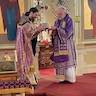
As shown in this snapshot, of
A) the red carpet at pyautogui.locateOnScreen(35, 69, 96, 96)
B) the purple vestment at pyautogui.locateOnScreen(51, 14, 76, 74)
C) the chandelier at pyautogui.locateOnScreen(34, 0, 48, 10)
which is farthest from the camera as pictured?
the chandelier at pyautogui.locateOnScreen(34, 0, 48, 10)

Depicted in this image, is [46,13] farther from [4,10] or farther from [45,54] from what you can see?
[4,10]

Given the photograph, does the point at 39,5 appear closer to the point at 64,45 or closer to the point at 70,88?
the point at 64,45

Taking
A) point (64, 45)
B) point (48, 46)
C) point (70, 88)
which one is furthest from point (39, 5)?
point (48, 46)

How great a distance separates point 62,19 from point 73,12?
1.14 m

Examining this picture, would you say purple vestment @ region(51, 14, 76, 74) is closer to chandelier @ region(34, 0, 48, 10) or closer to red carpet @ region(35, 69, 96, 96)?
red carpet @ region(35, 69, 96, 96)

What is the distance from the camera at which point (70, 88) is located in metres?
6.79

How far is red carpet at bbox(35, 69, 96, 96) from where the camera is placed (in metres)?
6.40

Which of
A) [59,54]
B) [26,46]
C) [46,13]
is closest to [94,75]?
[59,54]

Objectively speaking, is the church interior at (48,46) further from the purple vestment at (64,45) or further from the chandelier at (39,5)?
the purple vestment at (64,45)

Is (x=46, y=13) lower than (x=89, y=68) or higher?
higher

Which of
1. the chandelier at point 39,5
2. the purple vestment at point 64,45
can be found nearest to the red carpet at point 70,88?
the purple vestment at point 64,45

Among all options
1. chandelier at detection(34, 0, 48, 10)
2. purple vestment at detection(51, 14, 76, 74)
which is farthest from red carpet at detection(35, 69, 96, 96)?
chandelier at detection(34, 0, 48, 10)

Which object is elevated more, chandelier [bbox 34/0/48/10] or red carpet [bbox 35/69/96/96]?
chandelier [bbox 34/0/48/10]

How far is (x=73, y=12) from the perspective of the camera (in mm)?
8352
